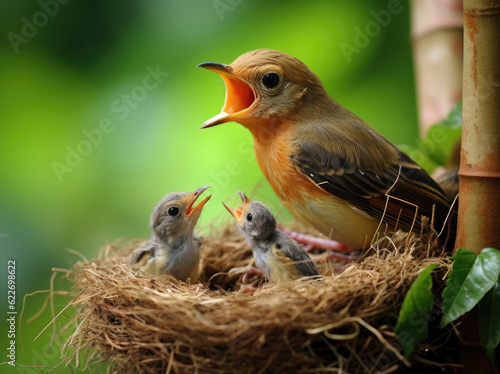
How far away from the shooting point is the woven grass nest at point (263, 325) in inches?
61.0

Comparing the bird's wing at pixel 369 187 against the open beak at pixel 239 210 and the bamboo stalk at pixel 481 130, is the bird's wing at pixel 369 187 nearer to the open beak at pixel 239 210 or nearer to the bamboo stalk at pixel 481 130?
the open beak at pixel 239 210

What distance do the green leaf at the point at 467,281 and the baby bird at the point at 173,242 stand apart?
1.11m

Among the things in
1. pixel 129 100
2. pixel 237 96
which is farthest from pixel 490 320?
pixel 129 100

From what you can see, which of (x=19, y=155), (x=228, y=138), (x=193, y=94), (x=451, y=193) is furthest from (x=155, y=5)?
(x=451, y=193)

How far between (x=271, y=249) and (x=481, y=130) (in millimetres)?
912

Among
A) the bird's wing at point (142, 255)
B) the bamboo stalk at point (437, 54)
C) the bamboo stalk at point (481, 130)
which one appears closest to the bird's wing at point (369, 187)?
the bamboo stalk at point (481, 130)

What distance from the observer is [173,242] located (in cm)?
230

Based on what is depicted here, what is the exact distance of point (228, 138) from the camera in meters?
3.33

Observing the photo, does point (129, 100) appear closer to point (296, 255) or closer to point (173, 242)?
point (173, 242)

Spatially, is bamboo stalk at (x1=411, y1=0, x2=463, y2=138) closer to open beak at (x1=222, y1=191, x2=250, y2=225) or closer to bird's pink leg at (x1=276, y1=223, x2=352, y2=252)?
bird's pink leg at (x1=276, y1=223, x2=352, y2=252)

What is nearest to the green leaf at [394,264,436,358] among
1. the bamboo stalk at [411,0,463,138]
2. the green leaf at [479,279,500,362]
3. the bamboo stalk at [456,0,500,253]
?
the green leaf at [479,279,500,362]

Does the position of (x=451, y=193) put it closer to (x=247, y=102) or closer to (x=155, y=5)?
(x=247, y=102)

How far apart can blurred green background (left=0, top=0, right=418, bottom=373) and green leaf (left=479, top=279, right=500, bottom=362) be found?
68.4 inches

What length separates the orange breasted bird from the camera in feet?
7.25
